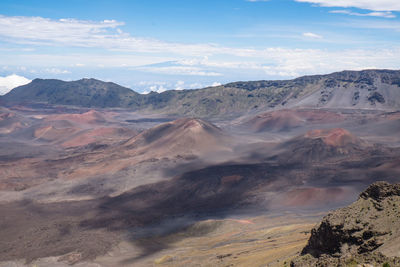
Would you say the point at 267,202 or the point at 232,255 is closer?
the point at 232,255

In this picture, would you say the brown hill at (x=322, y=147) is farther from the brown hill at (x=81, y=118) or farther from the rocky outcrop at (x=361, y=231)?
the brown hill at (x=81, y=118)

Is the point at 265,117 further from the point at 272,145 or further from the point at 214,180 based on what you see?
the point at 214,180

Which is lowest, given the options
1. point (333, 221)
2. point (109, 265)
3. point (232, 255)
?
point (109, 265)

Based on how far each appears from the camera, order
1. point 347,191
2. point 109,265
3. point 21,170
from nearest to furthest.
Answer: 1. point 109,265
2. point 347,191
3. point 21,170

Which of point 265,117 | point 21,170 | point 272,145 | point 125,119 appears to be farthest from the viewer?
point 125,119

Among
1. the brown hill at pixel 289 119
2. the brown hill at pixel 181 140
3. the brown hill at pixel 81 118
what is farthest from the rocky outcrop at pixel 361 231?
the brown hill at pixel 81 118

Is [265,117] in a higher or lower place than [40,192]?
higher

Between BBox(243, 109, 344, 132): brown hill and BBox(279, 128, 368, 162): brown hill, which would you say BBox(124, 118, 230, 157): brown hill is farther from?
BBox(243, 109, 344, 132): brown hill

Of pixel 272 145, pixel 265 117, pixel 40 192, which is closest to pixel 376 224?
pixel 40 192

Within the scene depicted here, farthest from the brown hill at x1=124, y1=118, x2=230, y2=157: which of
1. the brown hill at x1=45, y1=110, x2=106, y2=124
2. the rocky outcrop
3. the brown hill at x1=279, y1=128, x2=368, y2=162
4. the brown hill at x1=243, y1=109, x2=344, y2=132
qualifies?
the rocky outcrop
